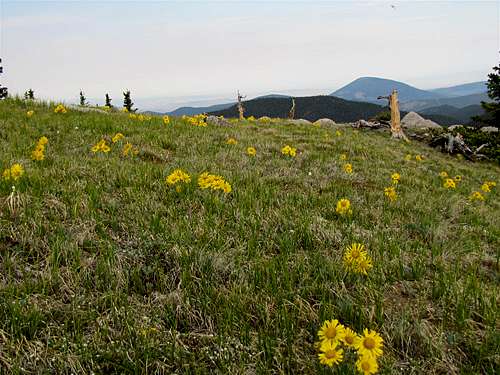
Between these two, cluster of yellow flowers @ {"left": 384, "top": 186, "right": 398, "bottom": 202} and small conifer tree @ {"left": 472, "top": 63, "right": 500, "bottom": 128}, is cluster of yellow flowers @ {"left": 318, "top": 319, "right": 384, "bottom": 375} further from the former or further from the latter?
small conifer tree @ {"left": 472, "top": 63, "right": 500, "bottom": 128}

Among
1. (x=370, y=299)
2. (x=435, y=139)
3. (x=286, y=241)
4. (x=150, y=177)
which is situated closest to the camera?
(x=370, y=299)

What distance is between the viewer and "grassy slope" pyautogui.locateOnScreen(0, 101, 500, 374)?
2090mm

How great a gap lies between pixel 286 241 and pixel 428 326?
56.4 inches

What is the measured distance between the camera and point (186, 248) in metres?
3.12

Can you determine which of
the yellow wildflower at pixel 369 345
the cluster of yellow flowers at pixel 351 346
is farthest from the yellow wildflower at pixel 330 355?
the yellow wildflower at pixel 369 345

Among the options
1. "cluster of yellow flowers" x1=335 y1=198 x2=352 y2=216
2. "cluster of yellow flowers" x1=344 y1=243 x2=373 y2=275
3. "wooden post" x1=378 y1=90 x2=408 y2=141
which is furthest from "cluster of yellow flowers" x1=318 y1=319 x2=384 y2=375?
"wooden post" x1=378 y1=90 x2=408 y2=141

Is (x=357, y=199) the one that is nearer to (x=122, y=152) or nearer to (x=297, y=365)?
(x=297, y=365)

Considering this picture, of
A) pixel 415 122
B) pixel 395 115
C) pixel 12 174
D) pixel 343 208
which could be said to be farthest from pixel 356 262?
pixel 415 122

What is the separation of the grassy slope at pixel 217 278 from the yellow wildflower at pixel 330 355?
0.50 ft

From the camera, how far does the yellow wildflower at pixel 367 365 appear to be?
67.3 inches

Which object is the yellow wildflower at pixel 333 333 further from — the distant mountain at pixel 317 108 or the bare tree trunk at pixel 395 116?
the distant mountain at pixel 317 108

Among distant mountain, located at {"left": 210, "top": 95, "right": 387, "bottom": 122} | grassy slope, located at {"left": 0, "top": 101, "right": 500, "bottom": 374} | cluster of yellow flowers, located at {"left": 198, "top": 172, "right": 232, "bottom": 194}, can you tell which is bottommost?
grassy slope, located at {"left": 0, "top": 101, "right": 500, "bottom": 374}

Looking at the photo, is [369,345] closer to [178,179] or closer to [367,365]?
[367,365]

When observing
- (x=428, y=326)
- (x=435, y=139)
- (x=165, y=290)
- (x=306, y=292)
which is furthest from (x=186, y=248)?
(x=435, y=139)
